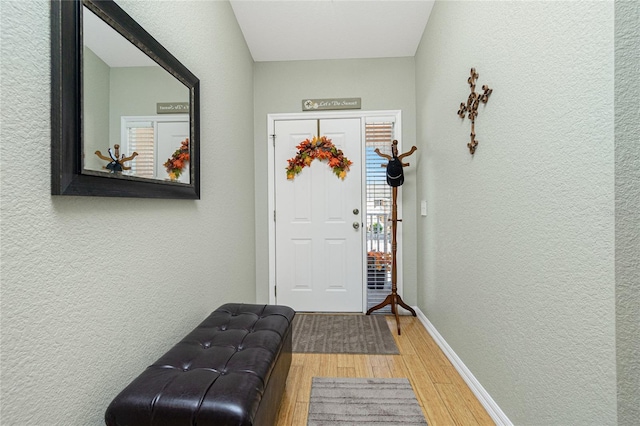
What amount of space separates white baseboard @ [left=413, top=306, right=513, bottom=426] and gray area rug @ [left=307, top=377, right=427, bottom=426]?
349 mm

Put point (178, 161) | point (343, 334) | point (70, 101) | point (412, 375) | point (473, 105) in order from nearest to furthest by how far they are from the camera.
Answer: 1. point (70, 101)
2. point (178, 161)
3. point (473, 105)
4. point (412, 375)
5. point (343, 334)

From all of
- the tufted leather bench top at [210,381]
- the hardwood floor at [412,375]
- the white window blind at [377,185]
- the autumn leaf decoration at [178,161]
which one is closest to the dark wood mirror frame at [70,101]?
the autumn leaf decoration at [178,161]

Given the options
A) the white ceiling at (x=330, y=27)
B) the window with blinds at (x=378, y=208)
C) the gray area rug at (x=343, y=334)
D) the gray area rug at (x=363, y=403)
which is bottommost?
the gray area rug at (x=343, y=334)

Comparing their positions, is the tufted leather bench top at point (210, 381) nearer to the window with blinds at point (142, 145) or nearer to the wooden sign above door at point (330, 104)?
the window with blinds at point (142, 145)

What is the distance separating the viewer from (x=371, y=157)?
3197 millimetres

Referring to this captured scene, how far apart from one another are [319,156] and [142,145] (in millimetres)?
2042

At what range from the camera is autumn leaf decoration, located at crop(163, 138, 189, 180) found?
1.52 meters

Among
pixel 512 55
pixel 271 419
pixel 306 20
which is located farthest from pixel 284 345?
pixel 306 20

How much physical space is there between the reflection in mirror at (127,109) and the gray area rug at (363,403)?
146 centimetres

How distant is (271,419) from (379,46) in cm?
314

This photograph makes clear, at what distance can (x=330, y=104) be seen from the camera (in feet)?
10.5

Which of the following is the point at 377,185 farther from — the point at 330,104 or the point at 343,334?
the point at 343,334

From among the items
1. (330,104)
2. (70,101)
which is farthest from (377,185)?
(70,101)

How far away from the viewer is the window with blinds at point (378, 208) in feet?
10.5
